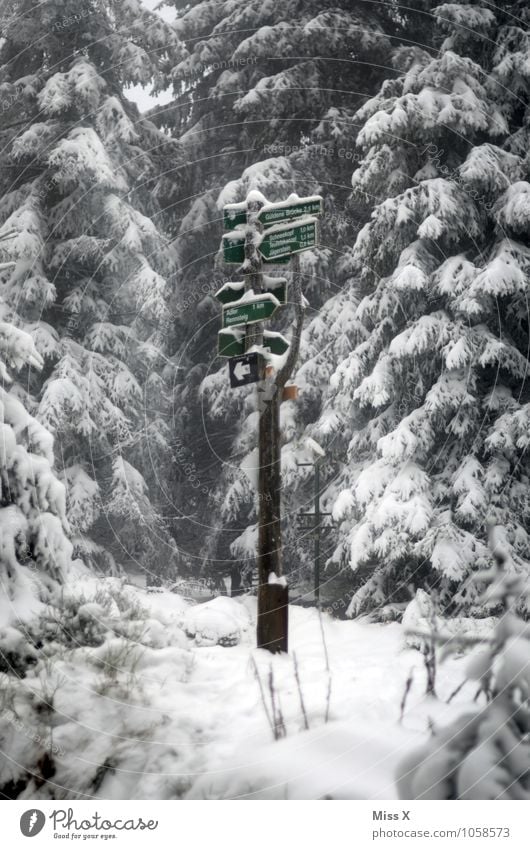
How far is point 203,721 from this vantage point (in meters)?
3.54

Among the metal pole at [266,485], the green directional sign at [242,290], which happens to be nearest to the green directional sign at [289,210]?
the metal pole at [266,485]

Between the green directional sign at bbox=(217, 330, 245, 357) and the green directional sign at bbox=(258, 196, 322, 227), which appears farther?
the green directional sign at bbox=(217, 330, 245, 357)

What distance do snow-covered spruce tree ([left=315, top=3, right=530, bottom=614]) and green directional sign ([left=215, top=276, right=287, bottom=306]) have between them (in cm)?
223

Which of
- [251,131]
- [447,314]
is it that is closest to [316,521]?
[447,314]

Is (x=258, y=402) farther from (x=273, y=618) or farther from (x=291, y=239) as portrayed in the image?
(x=273, y=618)

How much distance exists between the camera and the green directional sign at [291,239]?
521 centimetres

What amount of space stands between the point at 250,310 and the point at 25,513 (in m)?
2.16

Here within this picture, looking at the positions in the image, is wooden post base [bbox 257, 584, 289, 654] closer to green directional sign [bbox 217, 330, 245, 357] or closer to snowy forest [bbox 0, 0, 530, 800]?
snowy forest [bbox 0, 0, 530, 800]

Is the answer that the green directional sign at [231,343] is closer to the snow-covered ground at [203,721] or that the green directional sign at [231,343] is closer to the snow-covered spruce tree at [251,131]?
the snow-covered ground at [203,721]

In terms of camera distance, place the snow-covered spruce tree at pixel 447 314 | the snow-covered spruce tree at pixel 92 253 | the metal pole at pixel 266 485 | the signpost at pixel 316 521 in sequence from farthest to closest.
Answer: the snow-covered spruce tree at pixel 92 253 < the signpost at pixel 316 521 < the snow-covered spruce tree at pixel 447 314 < the metal pole at pixel 266 485

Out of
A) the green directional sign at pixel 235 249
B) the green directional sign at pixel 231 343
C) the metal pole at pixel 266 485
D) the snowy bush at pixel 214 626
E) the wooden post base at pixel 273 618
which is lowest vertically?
the snowy bush at pixel 214 626

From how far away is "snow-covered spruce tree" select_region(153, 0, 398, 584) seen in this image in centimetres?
843

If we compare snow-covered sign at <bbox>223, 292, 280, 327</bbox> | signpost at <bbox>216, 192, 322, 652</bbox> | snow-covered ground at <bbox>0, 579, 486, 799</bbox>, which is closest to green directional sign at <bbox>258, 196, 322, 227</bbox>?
signpost at <bbox>216, 192, 322, 652</bbox>

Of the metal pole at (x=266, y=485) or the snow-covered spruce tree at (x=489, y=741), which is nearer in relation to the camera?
the snow-covered spruce tree at (x=489, y=741)
